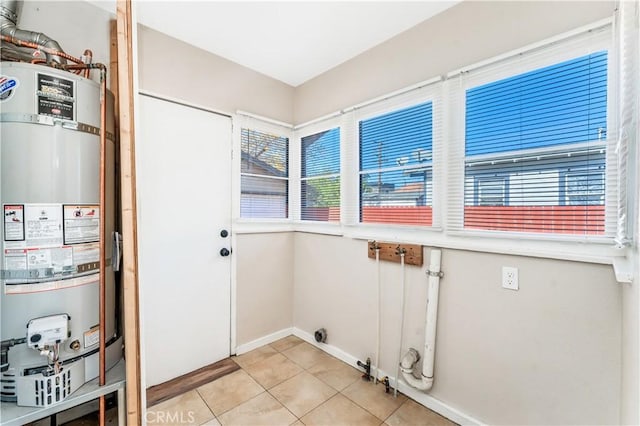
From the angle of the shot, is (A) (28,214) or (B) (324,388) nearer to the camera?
(A) (28,214)

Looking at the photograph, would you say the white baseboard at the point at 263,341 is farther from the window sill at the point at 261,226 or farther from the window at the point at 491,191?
the window at the point at 491,191

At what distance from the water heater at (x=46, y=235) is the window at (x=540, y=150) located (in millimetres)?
2210

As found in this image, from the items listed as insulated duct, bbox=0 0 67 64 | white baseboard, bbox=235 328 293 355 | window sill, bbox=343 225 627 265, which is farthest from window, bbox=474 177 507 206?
insulated duct, bbox=0 0 67 64

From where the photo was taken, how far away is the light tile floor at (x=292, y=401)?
1.76 meters

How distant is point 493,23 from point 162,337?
318cm

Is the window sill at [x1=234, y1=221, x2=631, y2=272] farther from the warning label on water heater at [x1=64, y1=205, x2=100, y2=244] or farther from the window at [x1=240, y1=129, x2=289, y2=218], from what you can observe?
the warning label on water heater at [x1=64, y1=205, x2=100, y2=244]

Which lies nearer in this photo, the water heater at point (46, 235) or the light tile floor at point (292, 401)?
the water heater at point (46, 235)

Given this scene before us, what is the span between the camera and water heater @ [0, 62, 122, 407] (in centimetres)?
119

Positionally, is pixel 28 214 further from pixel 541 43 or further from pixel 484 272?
pixel 541 43

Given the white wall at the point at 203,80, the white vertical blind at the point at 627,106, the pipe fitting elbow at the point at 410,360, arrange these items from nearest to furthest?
the white vertical blind at the point at 627,106
the pipe fitting elbow at the point at 410,360
the white wall at the point at 203,80

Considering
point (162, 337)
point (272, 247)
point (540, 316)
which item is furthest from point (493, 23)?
point (162, 337)

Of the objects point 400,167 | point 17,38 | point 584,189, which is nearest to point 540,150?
point 584,189

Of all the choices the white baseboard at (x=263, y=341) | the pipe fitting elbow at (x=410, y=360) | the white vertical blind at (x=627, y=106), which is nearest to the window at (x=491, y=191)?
the white vertical blind at (x=627, y=106)

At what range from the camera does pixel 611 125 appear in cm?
126
